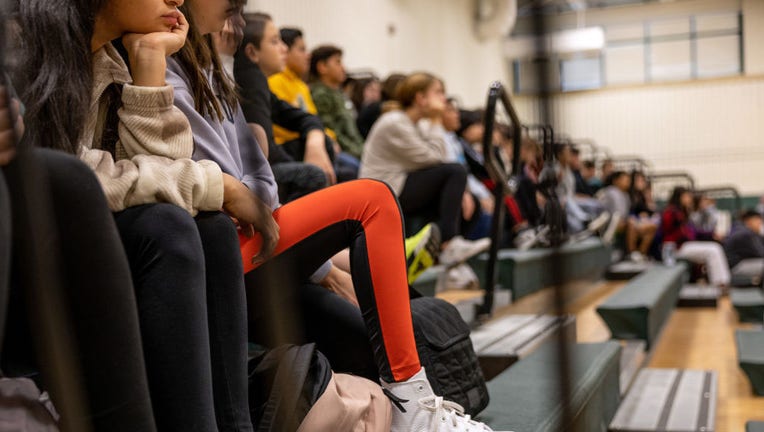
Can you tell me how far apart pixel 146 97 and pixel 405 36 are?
721 cm

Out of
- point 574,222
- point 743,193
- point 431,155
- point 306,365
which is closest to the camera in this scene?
point 306,365

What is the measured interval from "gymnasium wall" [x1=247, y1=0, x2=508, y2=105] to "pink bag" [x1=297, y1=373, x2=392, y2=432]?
3.68 meters

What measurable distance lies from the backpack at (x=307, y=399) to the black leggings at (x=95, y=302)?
0.24 m

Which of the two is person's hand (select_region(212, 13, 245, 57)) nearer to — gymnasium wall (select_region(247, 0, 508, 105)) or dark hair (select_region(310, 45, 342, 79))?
dark hair (select_region(310, 45, 342, 79))

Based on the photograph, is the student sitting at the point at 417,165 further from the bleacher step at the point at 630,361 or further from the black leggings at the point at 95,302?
the black leggings at the point at 95,302

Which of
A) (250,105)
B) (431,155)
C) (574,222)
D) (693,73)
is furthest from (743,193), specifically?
(250,105)

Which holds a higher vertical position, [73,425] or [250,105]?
[250,105]

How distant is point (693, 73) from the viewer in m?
12.5

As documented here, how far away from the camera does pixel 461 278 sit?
11.5 ft

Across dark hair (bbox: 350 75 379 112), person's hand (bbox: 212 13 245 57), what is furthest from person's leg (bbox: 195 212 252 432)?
dark hair (bbox: 350 75 379 112)

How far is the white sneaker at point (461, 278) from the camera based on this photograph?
11.3 feet

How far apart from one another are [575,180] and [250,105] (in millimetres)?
6938

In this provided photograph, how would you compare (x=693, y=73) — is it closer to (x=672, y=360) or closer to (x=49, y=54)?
(x=672, y=360)

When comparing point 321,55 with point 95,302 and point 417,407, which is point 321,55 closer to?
point 417,407
